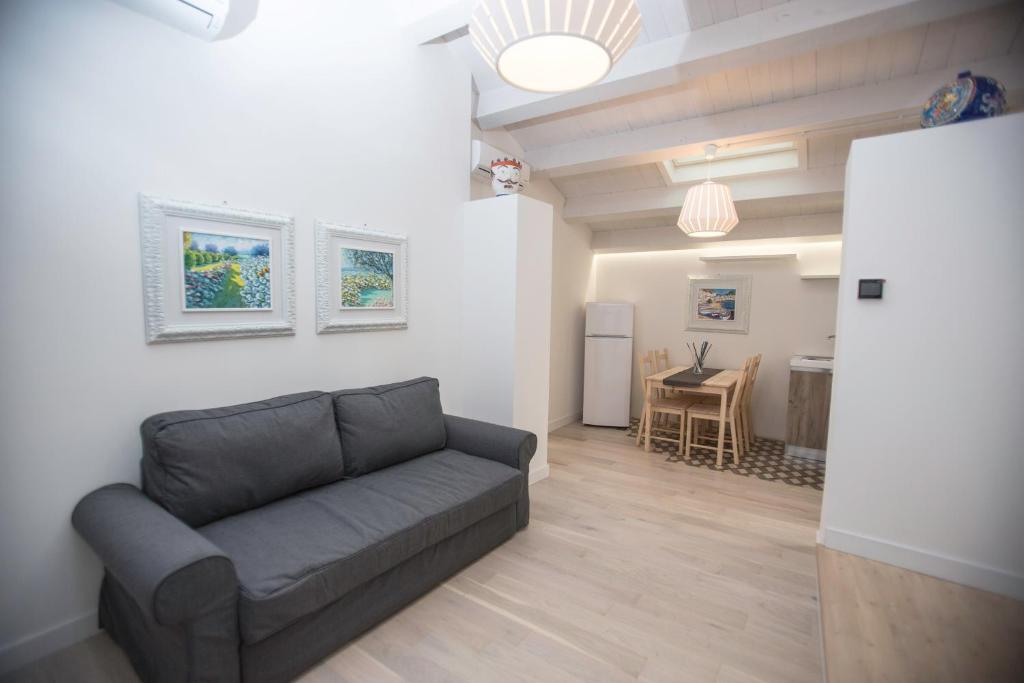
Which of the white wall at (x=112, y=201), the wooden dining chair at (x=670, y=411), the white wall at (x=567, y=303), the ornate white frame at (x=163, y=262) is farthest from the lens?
the white wall at (x=567, y=303)

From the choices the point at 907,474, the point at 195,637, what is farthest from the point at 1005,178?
the point at 195,637

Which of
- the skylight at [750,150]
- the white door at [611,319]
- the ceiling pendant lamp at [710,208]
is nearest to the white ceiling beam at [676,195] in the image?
the skylight at [750,150]

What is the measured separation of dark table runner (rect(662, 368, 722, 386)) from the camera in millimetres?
4227

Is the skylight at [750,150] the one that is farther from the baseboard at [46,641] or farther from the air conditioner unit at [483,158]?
the baseboard at [46,641]

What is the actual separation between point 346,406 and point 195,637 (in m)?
1.27

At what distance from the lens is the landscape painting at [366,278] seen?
2.85 meters

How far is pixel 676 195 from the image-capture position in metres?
4.54

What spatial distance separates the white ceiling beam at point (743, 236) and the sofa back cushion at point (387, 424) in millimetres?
3472

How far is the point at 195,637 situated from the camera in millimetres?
1426

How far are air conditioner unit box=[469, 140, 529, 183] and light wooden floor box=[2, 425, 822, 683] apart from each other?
2.50 m

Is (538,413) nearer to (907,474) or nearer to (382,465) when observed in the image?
(382,465)

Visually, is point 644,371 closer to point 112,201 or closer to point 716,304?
point 716,304

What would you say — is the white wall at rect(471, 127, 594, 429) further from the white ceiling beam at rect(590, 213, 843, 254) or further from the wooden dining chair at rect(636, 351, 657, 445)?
the wooden dining chair at rect(636, 351, 657, 445)

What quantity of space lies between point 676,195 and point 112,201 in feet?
13.8
